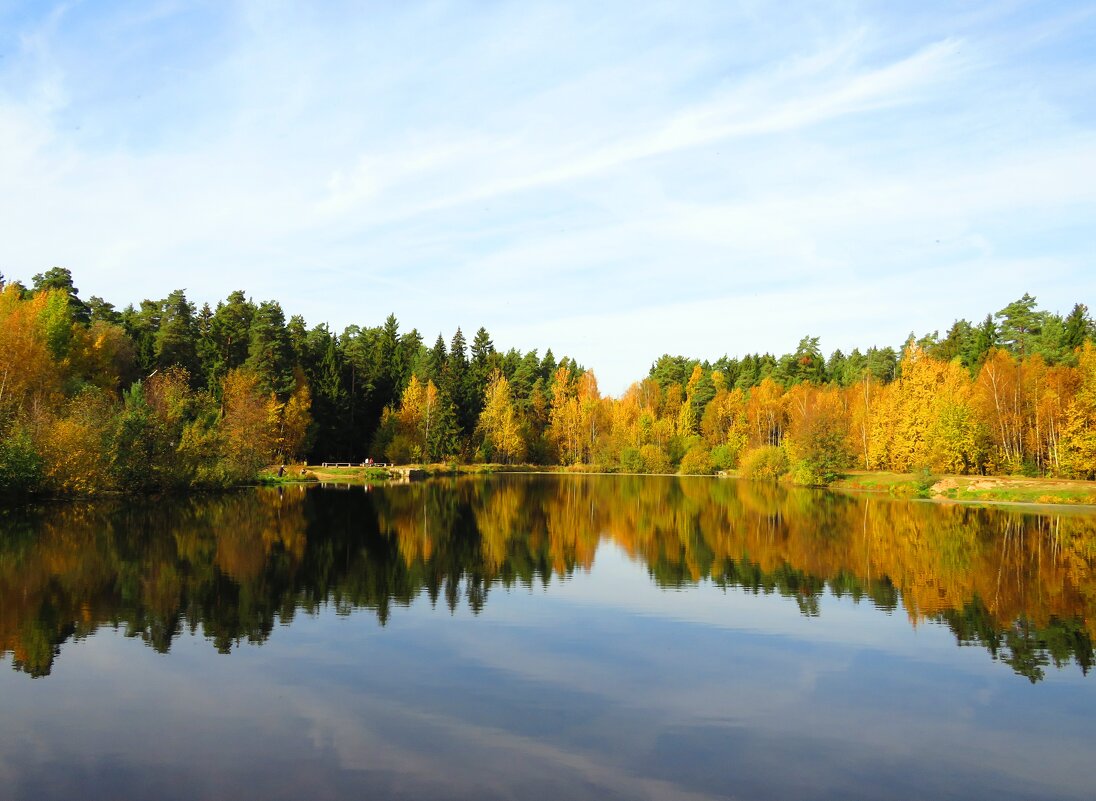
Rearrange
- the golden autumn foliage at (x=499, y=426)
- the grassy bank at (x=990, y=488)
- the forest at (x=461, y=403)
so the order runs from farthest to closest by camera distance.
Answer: the golden autumn foliage at (x=499, y=426), the grassy bank at (x=990, y=488), the forest at (x=461, y=403)

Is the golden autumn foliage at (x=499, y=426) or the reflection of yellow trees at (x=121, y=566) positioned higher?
the golden autumn foliage at (x=499, y=426)

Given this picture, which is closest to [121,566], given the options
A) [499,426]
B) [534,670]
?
[534,670]

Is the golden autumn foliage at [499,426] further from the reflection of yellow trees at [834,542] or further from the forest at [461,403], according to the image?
the reflection of yellow trees at [834,542]

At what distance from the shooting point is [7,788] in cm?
859

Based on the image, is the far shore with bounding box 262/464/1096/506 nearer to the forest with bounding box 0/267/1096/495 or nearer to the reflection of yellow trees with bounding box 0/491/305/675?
the forest with bounding box 0/267/1096/495

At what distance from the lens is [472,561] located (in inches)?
1012

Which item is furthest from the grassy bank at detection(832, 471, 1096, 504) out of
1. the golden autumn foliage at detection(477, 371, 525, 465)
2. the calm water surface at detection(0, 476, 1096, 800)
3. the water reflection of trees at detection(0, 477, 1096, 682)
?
the golden autumn foliage at detection(477, 371, 525, 465)

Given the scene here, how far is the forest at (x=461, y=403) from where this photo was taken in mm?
46156

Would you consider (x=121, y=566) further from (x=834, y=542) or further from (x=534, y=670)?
(x=834, y=542)

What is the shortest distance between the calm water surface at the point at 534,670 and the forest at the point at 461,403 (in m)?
18.8

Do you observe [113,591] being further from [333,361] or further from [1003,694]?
[333,361]

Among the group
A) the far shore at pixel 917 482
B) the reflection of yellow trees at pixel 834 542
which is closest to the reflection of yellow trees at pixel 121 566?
the reflection of yellow trees at pixel 834 542

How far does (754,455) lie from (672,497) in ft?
112

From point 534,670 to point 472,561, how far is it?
480 inches
